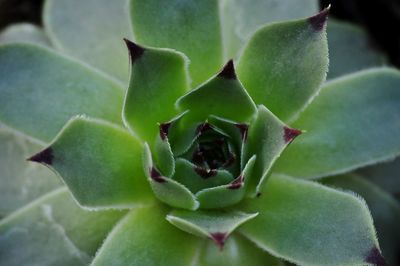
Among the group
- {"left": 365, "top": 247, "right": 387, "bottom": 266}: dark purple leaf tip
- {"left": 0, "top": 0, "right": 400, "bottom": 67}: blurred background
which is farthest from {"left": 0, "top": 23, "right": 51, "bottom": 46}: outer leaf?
{"left": 365, "top": 247, "right": 387, "bottom": 266}: dark purple leaf tip

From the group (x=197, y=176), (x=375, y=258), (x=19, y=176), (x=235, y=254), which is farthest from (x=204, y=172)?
(x=19, y=176)

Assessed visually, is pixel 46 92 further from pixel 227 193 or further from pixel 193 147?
pixel 227 193

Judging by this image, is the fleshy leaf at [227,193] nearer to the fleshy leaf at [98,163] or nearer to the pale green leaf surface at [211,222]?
the pale green leaf surface at [211,222]

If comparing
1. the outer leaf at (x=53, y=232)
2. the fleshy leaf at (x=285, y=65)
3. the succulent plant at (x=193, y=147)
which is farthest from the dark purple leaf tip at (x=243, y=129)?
the outer leaf at (x=53, y=232)

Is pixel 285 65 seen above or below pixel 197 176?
above

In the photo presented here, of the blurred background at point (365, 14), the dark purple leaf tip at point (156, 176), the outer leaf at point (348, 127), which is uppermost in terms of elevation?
the dark purple leaf tip at point (156, 176)
